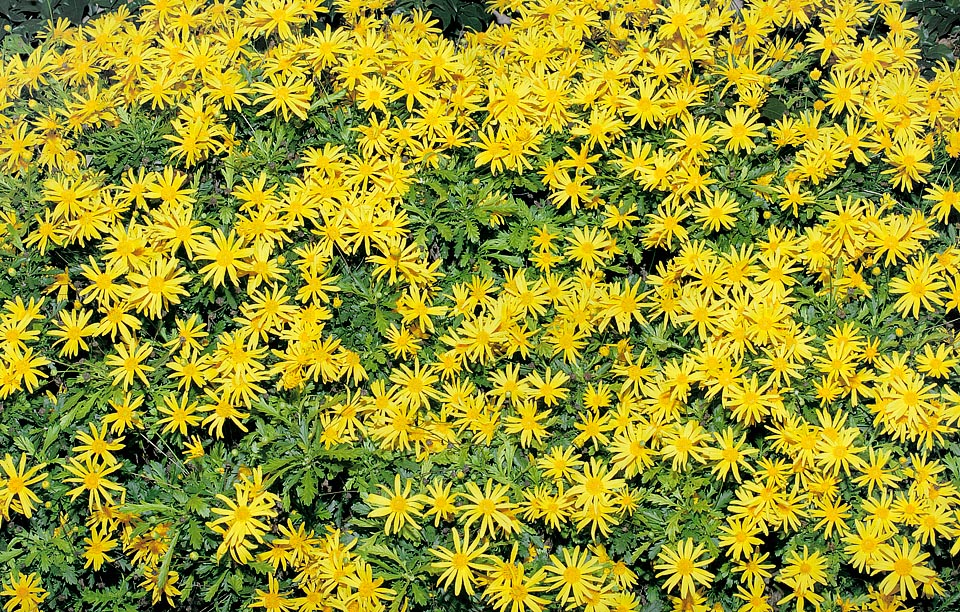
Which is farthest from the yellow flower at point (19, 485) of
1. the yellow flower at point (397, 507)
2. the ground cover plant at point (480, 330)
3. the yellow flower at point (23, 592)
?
the yellow flower at point (397, 507)

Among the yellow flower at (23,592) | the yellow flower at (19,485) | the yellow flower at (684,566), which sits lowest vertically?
the yellow flower at (23,592)

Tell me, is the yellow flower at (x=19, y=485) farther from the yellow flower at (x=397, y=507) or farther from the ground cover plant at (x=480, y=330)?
the yellow flower at (x=397, y=507)

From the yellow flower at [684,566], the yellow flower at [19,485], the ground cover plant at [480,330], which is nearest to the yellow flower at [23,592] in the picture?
the ground cover plant at [480,330]

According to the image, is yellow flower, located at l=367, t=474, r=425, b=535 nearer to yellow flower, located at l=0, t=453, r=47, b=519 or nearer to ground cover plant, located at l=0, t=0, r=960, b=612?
ground cover plant, located at l=0, t=0, r=960, b=612

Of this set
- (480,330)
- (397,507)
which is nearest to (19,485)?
(397,507)

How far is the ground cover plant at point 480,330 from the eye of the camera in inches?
84.7

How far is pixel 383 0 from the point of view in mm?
2703

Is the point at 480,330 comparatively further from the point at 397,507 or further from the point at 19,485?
the point at 19,485

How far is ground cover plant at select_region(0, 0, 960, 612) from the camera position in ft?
7.06

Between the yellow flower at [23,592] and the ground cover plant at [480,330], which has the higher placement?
the ground cover plant at [480,330]

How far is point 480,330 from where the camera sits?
2236 mm

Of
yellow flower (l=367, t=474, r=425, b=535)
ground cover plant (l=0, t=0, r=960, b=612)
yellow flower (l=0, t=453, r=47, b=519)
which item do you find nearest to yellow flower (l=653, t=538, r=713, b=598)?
ground cover plant (l=0, t=0, r=960, b=612)

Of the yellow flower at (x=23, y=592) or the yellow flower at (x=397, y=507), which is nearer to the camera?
the yellow flower at (x=397, y=507)

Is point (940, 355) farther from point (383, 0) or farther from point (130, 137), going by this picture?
point (130, 137)
